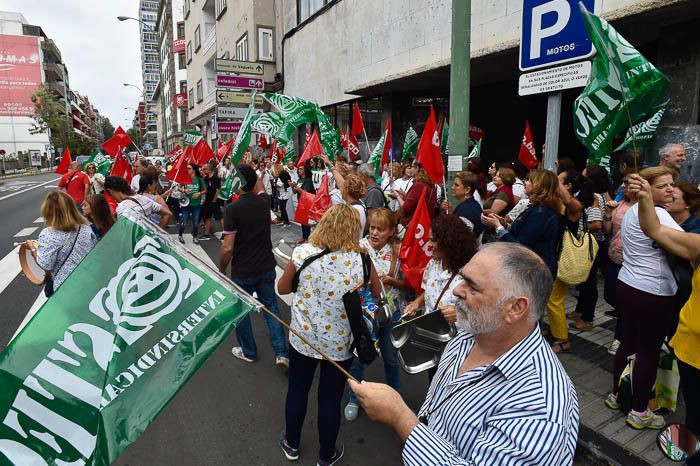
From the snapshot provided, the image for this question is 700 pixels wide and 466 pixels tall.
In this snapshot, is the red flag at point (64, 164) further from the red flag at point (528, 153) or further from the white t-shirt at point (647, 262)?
the white t-shirt at point (647, 262)

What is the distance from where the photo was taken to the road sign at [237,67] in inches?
484

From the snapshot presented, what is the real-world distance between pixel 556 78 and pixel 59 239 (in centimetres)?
457

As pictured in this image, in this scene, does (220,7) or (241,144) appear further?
(220,7)

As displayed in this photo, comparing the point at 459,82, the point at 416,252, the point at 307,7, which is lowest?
the point at 416,252

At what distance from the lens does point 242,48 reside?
73.5ft

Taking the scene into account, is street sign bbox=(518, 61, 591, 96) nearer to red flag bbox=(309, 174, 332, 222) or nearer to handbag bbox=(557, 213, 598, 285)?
handbag bbox=(557, 213, 598, 285)

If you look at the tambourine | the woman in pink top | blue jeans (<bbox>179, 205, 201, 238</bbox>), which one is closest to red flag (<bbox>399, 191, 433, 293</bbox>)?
the woman in pink top

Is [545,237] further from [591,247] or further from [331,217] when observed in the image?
[331,217]

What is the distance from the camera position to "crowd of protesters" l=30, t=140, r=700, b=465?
1.46 m

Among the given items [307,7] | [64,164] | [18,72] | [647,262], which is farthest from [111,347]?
[18,72]

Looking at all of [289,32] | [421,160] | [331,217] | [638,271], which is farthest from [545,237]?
[289,32]

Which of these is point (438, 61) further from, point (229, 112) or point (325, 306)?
point (325, 306)

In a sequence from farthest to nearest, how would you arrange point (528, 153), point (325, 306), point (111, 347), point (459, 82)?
point (528, 153), point (459, 82), point (325, 306), point (111, 347)

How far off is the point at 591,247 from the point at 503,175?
190 centimetres
